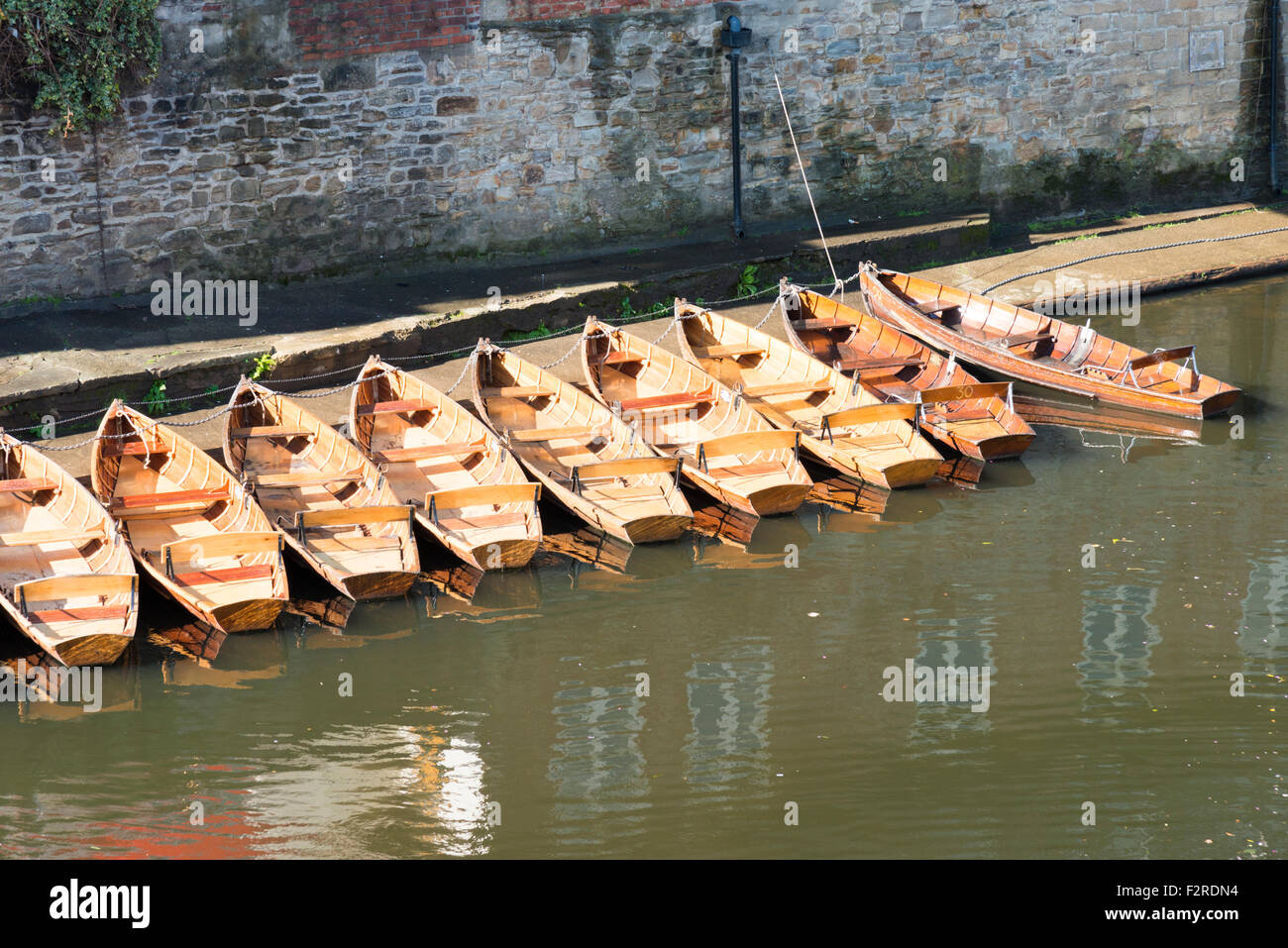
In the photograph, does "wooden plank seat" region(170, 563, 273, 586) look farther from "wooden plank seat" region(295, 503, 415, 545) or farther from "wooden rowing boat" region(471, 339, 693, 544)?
"wooden rowing boat" region(471, 339, 693, 544)

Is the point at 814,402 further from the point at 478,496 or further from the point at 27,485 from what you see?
the point at 27,485

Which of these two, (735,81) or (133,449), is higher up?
(735,81)

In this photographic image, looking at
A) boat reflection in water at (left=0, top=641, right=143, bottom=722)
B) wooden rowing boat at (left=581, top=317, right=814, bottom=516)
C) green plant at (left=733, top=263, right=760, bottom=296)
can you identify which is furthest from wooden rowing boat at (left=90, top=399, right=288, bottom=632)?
green plant at (left=733, top=263, right=760, bottom=296)

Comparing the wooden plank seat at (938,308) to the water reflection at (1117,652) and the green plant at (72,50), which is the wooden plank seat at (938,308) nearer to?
the water reflection at (1117,652)

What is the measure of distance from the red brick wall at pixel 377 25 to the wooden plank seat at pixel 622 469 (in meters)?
4.92

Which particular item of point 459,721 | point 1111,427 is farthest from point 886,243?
point 459,721

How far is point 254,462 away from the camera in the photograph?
956 cm

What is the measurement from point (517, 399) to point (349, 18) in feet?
12.8

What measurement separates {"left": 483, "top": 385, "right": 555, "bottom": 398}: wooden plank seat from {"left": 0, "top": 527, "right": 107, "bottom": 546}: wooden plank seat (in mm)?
2962

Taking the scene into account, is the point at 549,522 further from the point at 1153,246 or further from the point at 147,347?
the point at 1153,246

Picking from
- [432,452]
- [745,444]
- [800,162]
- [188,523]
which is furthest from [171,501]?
[800,162]

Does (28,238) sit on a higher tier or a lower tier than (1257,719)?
higher

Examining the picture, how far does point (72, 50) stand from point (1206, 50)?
1092 centimetres

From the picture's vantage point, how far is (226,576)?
26.8 ft
